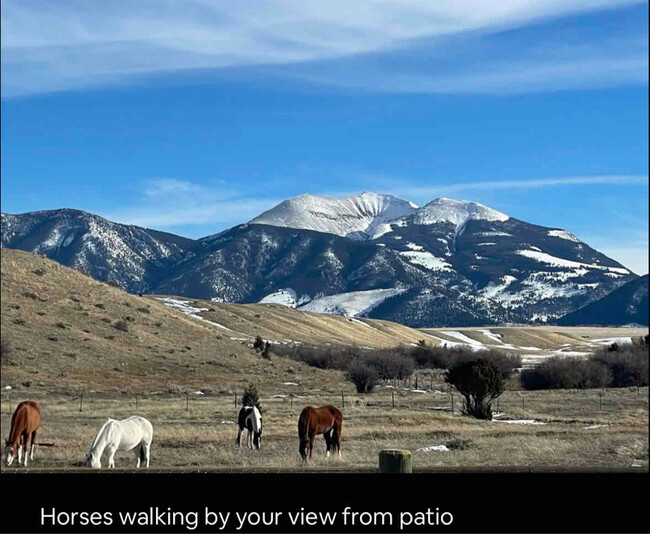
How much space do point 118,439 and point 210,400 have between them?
A: 33856mm

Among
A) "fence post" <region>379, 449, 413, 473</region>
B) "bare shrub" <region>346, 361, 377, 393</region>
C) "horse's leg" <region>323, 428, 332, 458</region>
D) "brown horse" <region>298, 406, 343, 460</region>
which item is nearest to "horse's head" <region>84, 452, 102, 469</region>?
"brown horse" <region>298, 406, 343, 460</region>

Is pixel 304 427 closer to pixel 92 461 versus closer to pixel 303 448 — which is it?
pixel 303 448

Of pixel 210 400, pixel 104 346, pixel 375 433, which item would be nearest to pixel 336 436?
pixel 375 433

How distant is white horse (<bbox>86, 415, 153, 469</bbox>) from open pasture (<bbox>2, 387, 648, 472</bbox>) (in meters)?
0.82

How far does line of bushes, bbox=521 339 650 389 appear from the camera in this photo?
7012 centimetres

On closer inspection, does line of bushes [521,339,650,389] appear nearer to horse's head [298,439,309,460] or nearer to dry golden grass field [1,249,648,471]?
dry golden grass field [1,249,648,471]

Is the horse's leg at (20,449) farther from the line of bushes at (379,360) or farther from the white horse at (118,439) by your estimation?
the line of bushes at (379,360)

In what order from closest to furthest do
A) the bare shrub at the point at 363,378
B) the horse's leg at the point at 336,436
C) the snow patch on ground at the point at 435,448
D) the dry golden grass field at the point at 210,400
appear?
1. the horse's leg at the point at 336,436
2. the dry golden grass field at the point at 210,400
3. the snow patch on ground at the point at 435,448
4. the bare shrub at the point at 363,378

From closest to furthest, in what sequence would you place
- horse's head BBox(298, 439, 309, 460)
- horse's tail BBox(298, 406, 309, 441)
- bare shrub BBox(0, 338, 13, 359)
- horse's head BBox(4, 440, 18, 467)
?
horse's head BBox(4, 440, 18, 467) → horse's head BBox(298, 439, 309, 460) → horse's tail BBox(298, 406, 309, 441) → bare shrub BBox(0, 338, 13, 359)

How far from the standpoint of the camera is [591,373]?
71.2 meters

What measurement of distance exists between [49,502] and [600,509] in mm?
4088

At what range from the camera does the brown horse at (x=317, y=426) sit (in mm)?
21156

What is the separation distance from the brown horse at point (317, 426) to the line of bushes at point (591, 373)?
50.8m
